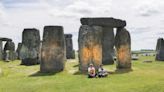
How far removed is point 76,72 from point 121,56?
6.23 m

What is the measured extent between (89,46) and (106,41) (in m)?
11.3

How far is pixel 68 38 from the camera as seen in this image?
60969 millimetres

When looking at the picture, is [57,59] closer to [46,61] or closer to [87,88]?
[46,61]

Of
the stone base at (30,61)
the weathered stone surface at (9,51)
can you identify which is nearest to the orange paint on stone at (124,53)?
the stone base at (30,61)

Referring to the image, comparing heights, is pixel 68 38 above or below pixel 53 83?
above

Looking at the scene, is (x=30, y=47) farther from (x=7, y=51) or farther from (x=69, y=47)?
(x=7, y=51)

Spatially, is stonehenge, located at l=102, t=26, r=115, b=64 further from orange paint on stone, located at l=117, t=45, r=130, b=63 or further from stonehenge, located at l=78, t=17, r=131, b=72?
orange paint on stone, located at l=117, t=45, r=130, b=63

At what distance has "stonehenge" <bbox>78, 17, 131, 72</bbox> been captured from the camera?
37.4 m

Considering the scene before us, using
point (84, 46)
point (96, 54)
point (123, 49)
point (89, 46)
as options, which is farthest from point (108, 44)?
point (84, 46)

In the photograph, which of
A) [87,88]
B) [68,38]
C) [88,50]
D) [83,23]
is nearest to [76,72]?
[88,50]

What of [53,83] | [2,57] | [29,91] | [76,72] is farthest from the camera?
[2,57]

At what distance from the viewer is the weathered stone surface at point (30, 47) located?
157 feet

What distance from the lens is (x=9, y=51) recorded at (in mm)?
61125

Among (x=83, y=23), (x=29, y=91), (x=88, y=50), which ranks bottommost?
(x=29, y=91)
